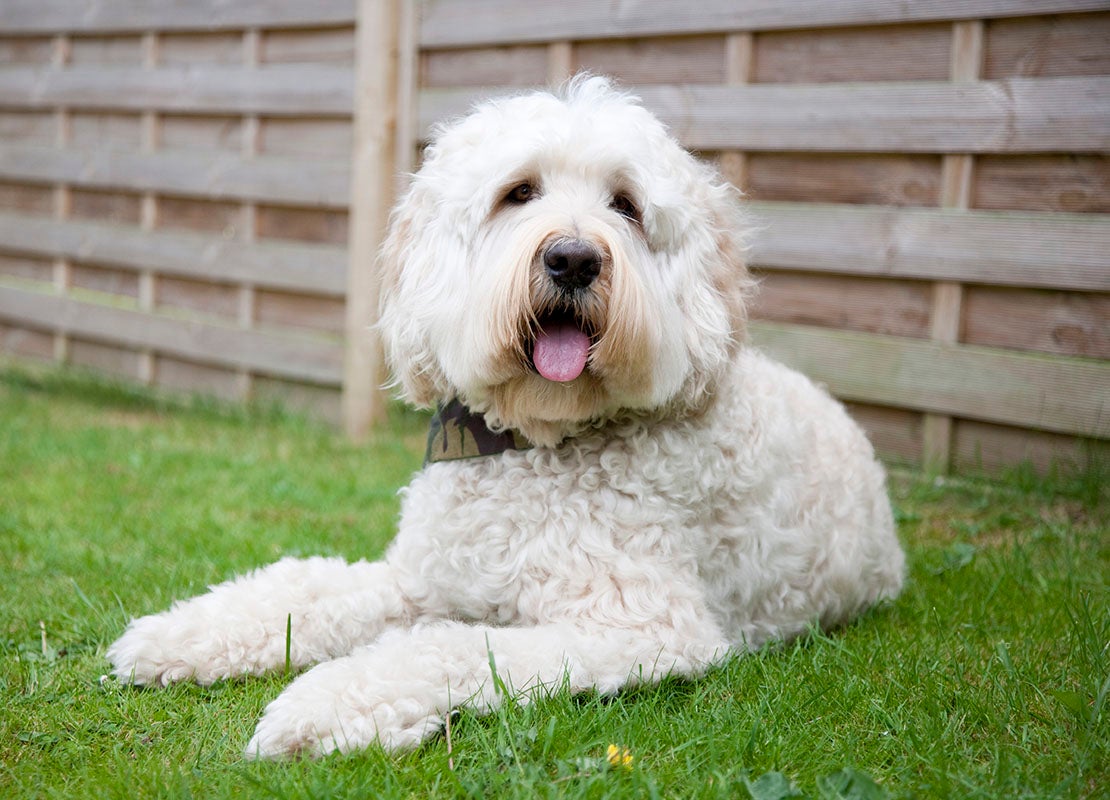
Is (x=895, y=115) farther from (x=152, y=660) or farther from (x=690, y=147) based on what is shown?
(x=152, y=660)

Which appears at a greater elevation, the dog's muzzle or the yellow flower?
the dog's muzzle

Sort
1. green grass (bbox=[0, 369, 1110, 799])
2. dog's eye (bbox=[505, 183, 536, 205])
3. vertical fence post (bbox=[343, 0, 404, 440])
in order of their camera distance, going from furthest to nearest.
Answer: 1. vertical fence post (bbox=[343, 0, 404, 440])
2. dog's eye (bbox=[505, 183, 536, 205])
3. green grass (bbox=[0, 369, 1110, 799])

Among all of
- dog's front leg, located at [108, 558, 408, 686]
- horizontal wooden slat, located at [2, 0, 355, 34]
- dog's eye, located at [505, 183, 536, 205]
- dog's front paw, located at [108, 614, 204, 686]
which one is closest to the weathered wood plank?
dog's eye, located at [505, 183, 536, 205]

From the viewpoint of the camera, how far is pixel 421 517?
308cm

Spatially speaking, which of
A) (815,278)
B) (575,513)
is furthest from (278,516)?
(815,278)

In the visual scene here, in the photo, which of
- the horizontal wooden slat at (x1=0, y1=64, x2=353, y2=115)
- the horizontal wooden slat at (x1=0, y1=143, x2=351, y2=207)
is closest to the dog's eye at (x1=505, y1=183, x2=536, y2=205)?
the horizontal wooden slat at (x1=0, y1=143, x2=351, y2=207)

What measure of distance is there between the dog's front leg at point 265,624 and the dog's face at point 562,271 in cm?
54

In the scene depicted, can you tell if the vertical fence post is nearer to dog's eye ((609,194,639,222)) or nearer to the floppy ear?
the floppy ear

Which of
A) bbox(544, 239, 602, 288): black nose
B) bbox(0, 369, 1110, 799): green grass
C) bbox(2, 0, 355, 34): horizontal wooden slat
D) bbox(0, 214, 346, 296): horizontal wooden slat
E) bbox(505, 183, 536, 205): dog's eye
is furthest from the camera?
bbox(0, 214, 346, 296): horizontal wooden slat

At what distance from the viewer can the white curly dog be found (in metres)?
2.69

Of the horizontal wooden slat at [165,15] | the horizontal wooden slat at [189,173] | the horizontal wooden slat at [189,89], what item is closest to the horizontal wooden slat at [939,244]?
the horizontal wooden slat at [189,173]

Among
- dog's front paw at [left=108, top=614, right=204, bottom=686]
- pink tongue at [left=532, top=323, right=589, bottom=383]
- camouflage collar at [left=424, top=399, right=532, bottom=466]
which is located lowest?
A: dog's front paw at [left=108, top=614, right=204, bottom=686]

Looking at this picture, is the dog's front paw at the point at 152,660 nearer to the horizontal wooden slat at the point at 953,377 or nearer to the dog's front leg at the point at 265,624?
the dog's front leg at the point at 265,624

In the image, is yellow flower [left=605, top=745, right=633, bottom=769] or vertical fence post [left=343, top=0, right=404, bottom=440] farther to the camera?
vertical fence post [left=343, top=0, right=404, bottom=440]
